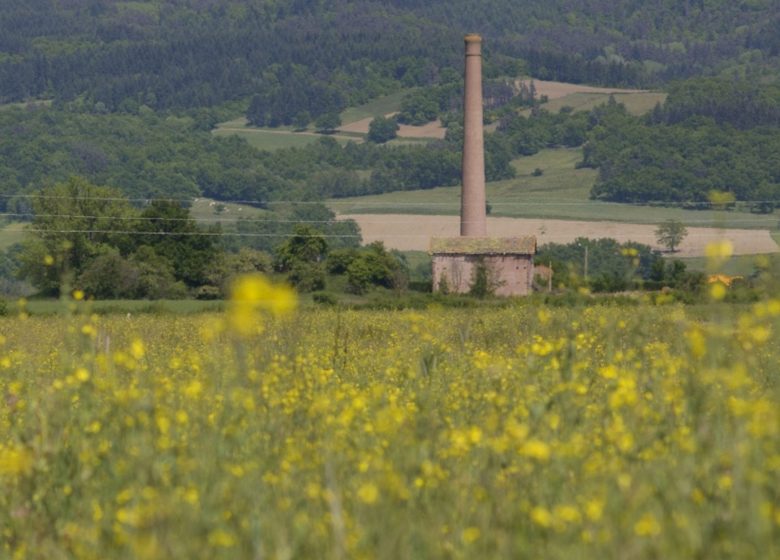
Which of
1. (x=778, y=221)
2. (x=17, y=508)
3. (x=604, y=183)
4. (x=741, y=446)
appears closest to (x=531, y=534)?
(x=741, y=446)

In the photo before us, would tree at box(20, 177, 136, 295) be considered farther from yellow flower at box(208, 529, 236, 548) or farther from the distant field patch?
yellow flower at box(208, 529, 236, 548)

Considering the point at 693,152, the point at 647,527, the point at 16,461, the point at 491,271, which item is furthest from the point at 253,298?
the point at 693,152

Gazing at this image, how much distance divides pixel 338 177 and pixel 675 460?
586 feet

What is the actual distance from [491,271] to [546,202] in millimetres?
90335

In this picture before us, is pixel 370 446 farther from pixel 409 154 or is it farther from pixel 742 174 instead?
pixel 409 154

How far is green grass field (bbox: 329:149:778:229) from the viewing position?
4973 inches

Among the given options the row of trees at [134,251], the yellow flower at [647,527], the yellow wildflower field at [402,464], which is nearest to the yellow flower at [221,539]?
the yellow wildflower field at [402,464]

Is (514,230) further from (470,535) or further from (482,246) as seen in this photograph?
(470,535)

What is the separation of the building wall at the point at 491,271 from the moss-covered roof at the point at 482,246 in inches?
6.8

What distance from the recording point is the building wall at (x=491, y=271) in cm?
6016

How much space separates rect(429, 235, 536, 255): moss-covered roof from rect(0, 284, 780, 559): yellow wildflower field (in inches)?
2028

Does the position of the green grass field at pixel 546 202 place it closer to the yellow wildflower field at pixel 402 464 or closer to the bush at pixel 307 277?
the bush at pixel 307 277

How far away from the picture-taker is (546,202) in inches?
5886

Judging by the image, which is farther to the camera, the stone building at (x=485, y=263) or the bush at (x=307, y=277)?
the stone building at (x=485, y=263)
